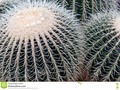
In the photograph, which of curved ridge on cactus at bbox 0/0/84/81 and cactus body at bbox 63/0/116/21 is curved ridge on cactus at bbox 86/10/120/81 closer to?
curved ridge on cactus at bbox 0/0/84/81

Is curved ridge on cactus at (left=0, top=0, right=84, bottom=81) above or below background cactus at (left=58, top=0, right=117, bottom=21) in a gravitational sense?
below

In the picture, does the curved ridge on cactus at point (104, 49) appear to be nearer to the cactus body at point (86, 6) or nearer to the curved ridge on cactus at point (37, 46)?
the curved ridge on cactus at point (37, 46)

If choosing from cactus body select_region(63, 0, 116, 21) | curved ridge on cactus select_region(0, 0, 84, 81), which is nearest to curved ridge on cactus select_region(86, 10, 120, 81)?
curved ridge on cactus select_region(0, 0, 84, 81)

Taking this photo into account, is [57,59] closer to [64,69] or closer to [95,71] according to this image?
[64,69]

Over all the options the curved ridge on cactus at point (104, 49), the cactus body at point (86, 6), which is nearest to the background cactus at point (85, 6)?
the cactus body at point (86, 6)

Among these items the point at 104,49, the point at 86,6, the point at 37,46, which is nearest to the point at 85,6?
the point at 86,6
